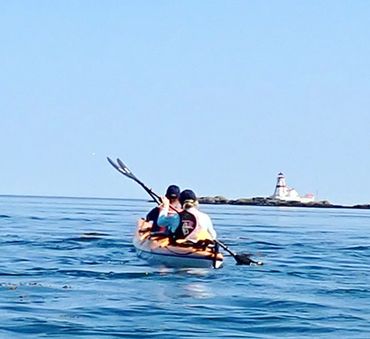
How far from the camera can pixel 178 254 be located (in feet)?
71.2

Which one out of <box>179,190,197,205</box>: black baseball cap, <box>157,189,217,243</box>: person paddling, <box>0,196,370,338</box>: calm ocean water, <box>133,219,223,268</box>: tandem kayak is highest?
<box>179,190,197,205</box>: black baseball cap

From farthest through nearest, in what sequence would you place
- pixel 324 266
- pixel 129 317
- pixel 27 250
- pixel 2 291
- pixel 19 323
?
pixel 27 250 → pixel 324 266 → pixel 2 291 → pixel 129 317 → pixel 19 323

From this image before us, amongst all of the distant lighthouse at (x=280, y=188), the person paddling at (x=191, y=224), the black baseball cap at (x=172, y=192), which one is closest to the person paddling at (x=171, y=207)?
the black baseball cap at (x=172, y=192)

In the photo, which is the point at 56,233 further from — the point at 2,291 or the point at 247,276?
the point at 2,291

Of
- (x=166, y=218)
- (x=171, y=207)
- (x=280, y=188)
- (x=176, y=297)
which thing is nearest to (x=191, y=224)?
(x=166, y=218)

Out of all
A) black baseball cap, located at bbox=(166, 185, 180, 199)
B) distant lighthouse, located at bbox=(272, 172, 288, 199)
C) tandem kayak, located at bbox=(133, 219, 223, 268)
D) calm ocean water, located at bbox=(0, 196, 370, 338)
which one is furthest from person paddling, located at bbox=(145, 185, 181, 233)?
distant lighthouse, located at bbox=(272, 172, 288, 199)

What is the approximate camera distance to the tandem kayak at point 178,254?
2130 cm

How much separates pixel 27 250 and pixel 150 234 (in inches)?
162

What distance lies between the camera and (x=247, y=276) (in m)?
20.1

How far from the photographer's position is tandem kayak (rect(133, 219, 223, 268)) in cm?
2130

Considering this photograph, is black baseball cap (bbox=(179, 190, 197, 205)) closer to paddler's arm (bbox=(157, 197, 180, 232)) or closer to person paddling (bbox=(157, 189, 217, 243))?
person paddling (bbox=(157, 189, 217, 243))

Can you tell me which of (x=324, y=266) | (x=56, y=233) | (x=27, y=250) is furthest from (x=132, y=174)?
(x=324, y=266)

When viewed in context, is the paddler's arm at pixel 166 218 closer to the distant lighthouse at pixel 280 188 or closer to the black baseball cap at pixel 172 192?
the black baseball cap at pixel 172 192

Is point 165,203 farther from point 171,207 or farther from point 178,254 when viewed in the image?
point 178,254
